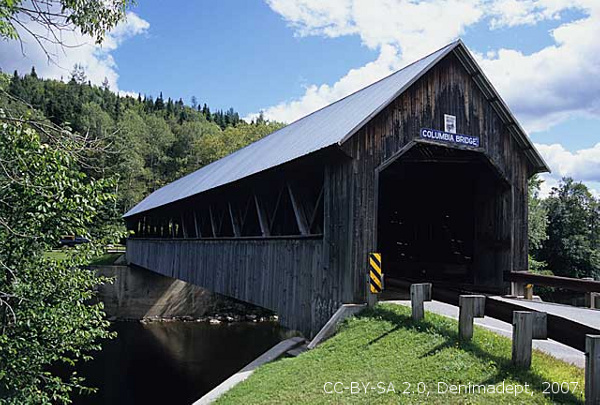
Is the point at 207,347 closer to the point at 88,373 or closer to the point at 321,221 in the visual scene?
Answer: the point at 88,373

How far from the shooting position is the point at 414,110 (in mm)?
8914

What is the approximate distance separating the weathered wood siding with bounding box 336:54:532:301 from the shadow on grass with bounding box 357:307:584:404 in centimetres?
88

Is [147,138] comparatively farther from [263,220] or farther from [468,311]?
[468,311]

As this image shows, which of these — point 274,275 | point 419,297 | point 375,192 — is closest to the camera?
point 419,297

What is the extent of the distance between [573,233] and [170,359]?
27075mm

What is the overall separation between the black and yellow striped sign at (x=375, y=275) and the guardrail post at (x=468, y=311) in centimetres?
225

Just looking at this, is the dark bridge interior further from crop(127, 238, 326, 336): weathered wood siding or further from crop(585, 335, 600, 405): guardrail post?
crop(585, 335, 600, 405): guardrail post

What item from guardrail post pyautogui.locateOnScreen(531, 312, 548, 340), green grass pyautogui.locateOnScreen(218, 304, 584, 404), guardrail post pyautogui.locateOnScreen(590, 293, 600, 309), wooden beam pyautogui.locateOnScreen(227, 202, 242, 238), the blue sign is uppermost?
the blue sign

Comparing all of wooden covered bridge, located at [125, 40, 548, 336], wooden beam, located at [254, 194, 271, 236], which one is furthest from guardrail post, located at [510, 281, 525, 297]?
wooden beam, located at [254, 194, 271, 236]

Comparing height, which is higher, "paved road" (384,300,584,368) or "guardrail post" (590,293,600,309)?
"guardrail post" (590,293,600,309)

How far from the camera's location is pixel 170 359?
1636 cm

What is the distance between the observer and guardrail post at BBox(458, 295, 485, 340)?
5.70 meters

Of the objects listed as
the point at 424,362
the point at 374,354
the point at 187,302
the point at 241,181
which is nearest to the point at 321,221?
the point at 241,181

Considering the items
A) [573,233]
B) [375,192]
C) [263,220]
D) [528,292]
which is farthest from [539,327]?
Result: [573,233]
